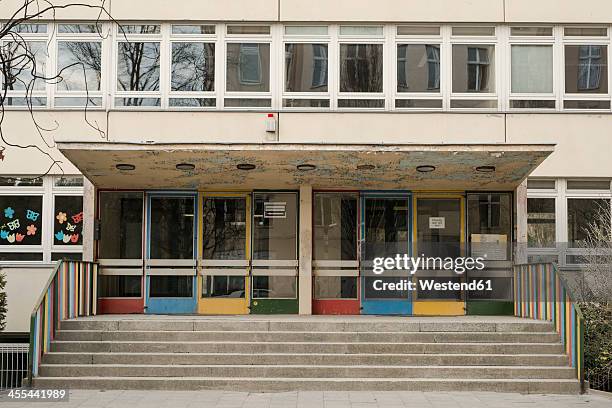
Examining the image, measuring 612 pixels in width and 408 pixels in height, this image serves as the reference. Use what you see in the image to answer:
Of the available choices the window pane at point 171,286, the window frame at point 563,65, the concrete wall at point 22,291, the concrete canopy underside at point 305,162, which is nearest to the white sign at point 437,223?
the concrete canopy underside at point 305,162

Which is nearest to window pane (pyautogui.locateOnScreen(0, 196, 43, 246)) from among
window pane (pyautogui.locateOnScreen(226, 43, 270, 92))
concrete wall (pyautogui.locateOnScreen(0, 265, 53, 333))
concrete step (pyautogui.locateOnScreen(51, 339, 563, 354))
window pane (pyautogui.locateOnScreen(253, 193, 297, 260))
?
concrete wall (pyautogui.locateOnScreen(0, 265, 53, 333))

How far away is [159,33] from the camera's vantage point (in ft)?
51.4

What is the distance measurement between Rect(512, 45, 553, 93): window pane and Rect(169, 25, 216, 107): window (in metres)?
5.83

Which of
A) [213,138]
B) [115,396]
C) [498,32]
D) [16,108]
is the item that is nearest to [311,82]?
[213,138]

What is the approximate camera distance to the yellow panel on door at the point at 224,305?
15.3 metres

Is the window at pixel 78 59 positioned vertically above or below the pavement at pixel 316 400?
above

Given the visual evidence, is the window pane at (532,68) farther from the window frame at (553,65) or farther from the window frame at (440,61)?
the window frame at (440,61)

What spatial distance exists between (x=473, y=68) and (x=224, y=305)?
6574 mm

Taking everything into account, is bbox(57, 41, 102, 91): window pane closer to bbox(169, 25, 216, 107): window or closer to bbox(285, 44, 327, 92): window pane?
bbox(169, 25, 216, 107): window

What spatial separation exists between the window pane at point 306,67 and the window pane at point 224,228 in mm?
2444

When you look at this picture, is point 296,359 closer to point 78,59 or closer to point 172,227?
point 172,227

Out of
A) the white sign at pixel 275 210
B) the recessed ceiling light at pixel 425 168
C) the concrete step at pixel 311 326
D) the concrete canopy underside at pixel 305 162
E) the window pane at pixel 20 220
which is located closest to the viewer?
the concrete step at pixel 311 326

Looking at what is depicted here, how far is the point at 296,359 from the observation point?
39.0 feet

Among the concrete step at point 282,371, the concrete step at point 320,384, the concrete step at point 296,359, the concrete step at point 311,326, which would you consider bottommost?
the concrete step at point 320,384
